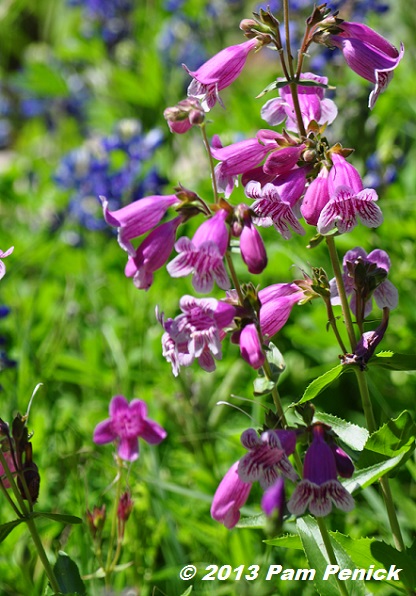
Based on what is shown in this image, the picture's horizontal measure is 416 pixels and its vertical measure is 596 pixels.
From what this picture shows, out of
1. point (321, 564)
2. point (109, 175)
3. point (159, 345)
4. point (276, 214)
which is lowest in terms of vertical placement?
A: point (159, 345)

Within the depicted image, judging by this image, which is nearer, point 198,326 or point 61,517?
point 198,326

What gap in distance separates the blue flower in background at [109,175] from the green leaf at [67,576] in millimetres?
2057

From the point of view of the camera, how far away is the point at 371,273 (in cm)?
119

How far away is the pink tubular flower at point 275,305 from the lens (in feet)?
3.95

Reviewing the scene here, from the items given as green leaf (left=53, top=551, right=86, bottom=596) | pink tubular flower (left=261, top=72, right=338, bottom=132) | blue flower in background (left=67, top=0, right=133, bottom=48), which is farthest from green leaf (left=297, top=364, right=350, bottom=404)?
blue flower in background (left=67, top=0, right=133, bottom=48)

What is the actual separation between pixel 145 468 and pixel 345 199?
128 cm

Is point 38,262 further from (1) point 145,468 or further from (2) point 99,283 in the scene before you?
(1) point 145,468

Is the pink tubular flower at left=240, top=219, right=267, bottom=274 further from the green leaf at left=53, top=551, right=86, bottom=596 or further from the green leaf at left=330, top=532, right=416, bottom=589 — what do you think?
the green leaf at left=53, top=551, right=86, bottom=596

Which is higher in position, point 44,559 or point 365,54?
point 365,54

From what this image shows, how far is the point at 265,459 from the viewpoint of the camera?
108 centimetres

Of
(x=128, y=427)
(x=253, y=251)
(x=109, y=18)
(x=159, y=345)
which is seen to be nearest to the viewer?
(x=253, y=251)

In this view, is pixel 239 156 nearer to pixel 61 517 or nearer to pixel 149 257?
pixel 149 257

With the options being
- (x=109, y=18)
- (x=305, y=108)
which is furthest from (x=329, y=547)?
(x=109, y=18)

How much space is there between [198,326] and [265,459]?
200 millimetres
